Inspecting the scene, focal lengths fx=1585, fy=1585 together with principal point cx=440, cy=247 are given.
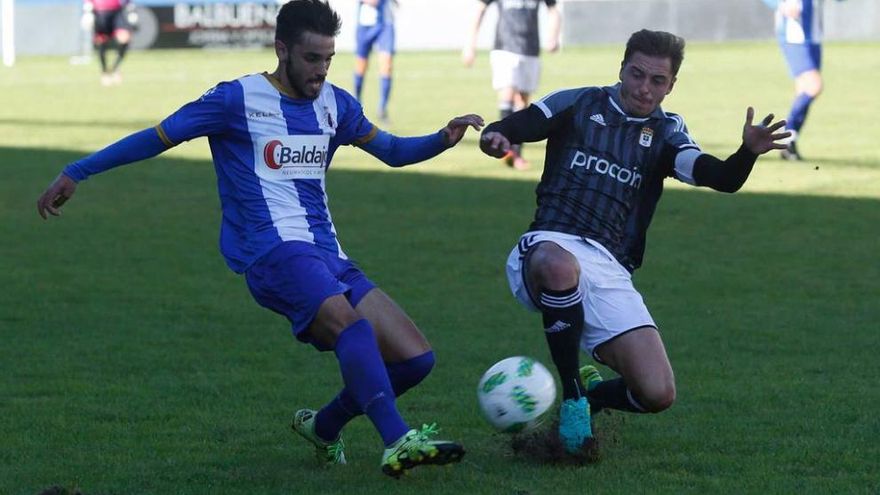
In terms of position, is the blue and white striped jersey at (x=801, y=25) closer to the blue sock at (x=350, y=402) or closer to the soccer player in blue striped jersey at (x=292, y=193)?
the soccer player in blue striped jersey at (x=292, y=193)

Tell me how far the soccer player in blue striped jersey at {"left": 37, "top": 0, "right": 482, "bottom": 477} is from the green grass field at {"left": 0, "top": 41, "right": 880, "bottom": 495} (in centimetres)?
43

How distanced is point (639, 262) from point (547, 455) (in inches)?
37.6

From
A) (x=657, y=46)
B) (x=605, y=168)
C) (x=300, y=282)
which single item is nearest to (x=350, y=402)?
(x=300, y=282)

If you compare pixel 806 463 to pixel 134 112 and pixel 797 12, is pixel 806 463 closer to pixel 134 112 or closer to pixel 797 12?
pixel 797 12

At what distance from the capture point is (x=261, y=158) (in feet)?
18.4

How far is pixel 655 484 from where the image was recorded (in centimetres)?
525

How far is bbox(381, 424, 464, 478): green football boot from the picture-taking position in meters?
5.02

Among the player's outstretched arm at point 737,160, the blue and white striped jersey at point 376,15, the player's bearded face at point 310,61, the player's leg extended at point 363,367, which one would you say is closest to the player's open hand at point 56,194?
the player's bearded face at point 310,61

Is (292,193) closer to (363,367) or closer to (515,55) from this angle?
(363,367)

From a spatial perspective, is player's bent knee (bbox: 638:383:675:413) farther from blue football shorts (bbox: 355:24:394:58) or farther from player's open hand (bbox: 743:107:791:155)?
blue football shorts (bbox: 355:24:394:58)

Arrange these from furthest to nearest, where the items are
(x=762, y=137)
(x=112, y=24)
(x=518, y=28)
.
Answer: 1. (x=112, y=24)
2. (x=518, y=28)
3. (x=762, y=137)

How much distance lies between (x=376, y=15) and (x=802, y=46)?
6.99 m

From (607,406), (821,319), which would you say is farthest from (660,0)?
(607,406)

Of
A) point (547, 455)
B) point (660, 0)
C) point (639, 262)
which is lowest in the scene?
point (660, 0)
